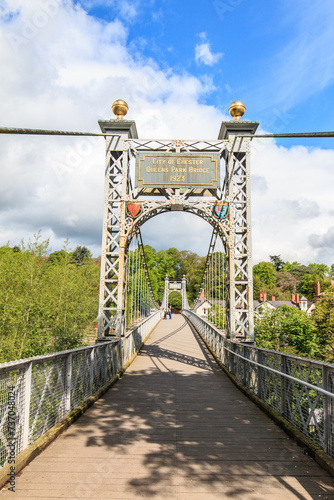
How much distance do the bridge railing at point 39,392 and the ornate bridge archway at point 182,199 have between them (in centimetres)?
328

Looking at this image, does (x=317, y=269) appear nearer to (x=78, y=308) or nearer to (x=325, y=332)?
(x=325, y=332)

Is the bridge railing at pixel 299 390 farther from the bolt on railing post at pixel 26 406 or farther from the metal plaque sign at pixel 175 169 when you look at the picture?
the metal plaque sign at pixel 175 169

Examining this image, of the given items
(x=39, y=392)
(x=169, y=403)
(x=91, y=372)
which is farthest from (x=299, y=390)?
(x=91, y=372)

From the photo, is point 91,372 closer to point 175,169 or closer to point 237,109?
point 175,169

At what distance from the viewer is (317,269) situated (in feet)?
261

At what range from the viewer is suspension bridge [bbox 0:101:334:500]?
292cm

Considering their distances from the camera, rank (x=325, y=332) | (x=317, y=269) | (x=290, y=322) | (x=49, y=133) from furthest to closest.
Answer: (x=317, y=269) → (x=325, y=332) → (x=290, y=322) → (x=49, y=133)

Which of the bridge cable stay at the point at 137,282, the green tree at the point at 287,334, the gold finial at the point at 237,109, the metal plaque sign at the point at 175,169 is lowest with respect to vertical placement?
the green tree at the point at 287,334

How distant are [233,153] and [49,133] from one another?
6281mm

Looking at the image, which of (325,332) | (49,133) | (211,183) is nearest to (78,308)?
(211,183)

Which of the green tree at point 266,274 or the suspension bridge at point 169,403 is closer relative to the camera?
the suspension bridge at point 169,403

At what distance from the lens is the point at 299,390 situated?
4.04 metres

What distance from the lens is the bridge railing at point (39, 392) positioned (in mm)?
2988

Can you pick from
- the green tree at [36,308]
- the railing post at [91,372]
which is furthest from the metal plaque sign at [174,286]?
the railing post at [91,372]
